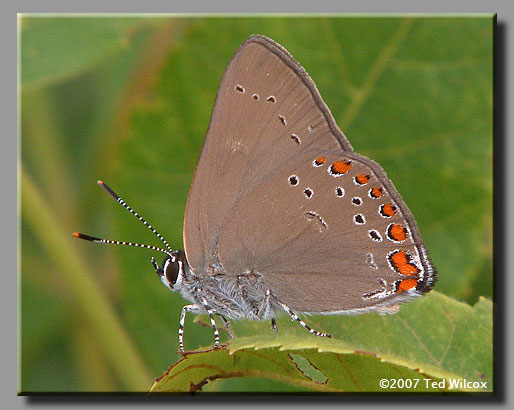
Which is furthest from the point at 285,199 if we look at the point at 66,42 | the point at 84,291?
the point at 66,42

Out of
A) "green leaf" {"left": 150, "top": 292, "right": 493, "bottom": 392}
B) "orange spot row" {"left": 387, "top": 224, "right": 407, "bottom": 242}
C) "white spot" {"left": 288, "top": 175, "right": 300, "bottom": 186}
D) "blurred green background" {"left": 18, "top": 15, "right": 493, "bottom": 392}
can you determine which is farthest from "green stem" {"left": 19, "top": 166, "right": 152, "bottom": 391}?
"orange spot row" {"left": 387, "top": 224, "right": 407, "bottom": 242}

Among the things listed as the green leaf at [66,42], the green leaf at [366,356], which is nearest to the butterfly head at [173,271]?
the green leaf at [366,356]

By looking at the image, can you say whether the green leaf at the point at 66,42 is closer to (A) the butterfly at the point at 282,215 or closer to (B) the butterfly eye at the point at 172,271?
(A) the butterfly at the point at 282,215

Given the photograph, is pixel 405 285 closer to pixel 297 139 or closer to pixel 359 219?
pixel 359 219

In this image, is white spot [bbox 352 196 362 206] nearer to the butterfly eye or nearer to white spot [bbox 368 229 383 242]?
white spot [bbox 368 229 383 242]

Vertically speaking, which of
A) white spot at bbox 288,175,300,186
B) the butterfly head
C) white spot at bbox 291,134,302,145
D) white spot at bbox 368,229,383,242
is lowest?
the butterfly head

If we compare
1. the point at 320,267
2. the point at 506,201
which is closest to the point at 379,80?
the point at 506,201

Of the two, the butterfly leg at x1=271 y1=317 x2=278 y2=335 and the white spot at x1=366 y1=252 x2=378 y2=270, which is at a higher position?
the white spot at x1=366 y1=252 x2=378 y2=270
